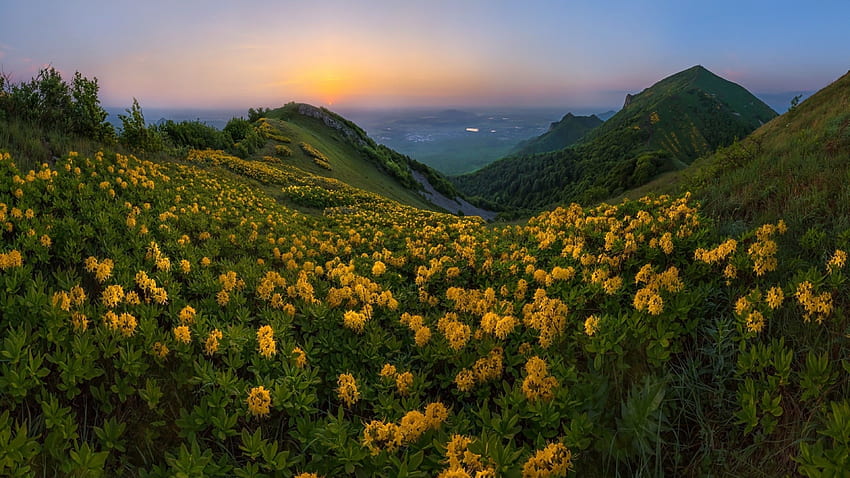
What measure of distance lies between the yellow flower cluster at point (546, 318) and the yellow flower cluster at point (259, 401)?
7.45ft

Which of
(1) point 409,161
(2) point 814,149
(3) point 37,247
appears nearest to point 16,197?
(3) point 37,247

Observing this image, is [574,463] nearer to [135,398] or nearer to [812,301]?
[812,301]

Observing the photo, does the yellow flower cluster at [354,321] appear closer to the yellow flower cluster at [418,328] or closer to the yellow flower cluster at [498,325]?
the yellow flower cluster at [418,328]

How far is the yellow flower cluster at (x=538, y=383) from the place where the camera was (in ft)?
8.17

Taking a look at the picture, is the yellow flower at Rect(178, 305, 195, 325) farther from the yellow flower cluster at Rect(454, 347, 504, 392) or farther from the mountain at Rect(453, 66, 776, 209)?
the mountain at Rect(453, 66, 776, 209)

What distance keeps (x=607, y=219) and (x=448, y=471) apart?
5.00 metres

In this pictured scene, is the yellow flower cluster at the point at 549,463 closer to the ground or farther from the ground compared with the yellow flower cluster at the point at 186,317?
closer to the ground

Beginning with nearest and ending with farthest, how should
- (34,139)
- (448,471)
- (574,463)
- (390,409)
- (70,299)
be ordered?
(448,471) → (574,463) → (390,409) → (70,299) → (34,139)

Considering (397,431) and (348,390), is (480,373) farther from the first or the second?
(348,390)

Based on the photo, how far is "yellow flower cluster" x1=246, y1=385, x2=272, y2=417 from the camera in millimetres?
2426

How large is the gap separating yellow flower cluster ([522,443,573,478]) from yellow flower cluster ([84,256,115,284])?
14.2 ft

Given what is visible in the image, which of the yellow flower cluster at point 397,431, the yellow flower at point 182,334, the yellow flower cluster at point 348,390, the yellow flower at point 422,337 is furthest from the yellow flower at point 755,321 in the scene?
the yellow flower at point 182,334

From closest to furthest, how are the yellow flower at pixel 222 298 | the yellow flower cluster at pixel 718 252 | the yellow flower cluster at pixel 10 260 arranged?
the yellow flower cluster at pixel 10 260 → the yellow flower cluster at pixel 718 252 → the yellow flower at pixel 222 298

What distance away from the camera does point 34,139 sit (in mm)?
7480
